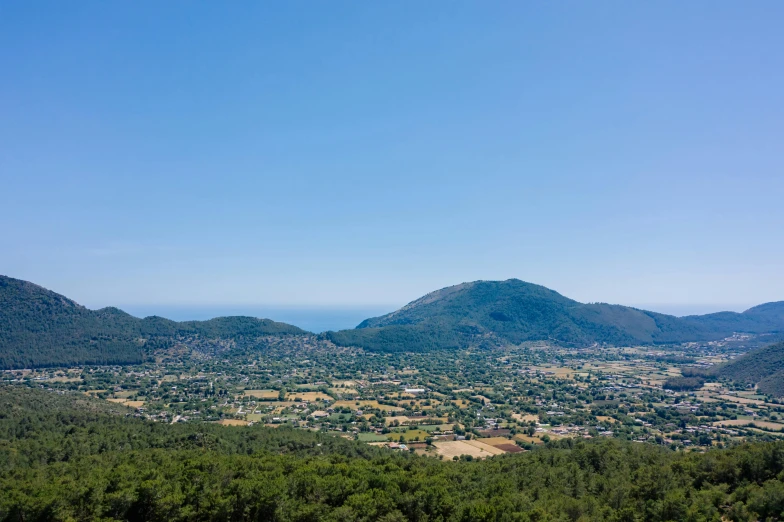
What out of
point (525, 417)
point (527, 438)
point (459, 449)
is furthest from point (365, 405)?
point (527, 438)

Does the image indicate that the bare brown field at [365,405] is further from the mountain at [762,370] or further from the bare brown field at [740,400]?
the mountain at [762,370]

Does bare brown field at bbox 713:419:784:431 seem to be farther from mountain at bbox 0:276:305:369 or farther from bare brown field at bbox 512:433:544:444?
mountain at bbox 0:276:305:369

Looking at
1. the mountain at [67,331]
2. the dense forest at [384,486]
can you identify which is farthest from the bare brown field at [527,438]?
the mountain at [67,331]

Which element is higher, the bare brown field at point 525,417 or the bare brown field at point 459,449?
the bare brown field at point 459,449

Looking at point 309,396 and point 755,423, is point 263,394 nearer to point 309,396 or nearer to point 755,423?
point 309,396

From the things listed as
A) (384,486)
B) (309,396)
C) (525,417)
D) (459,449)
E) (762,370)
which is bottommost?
(525,417)
